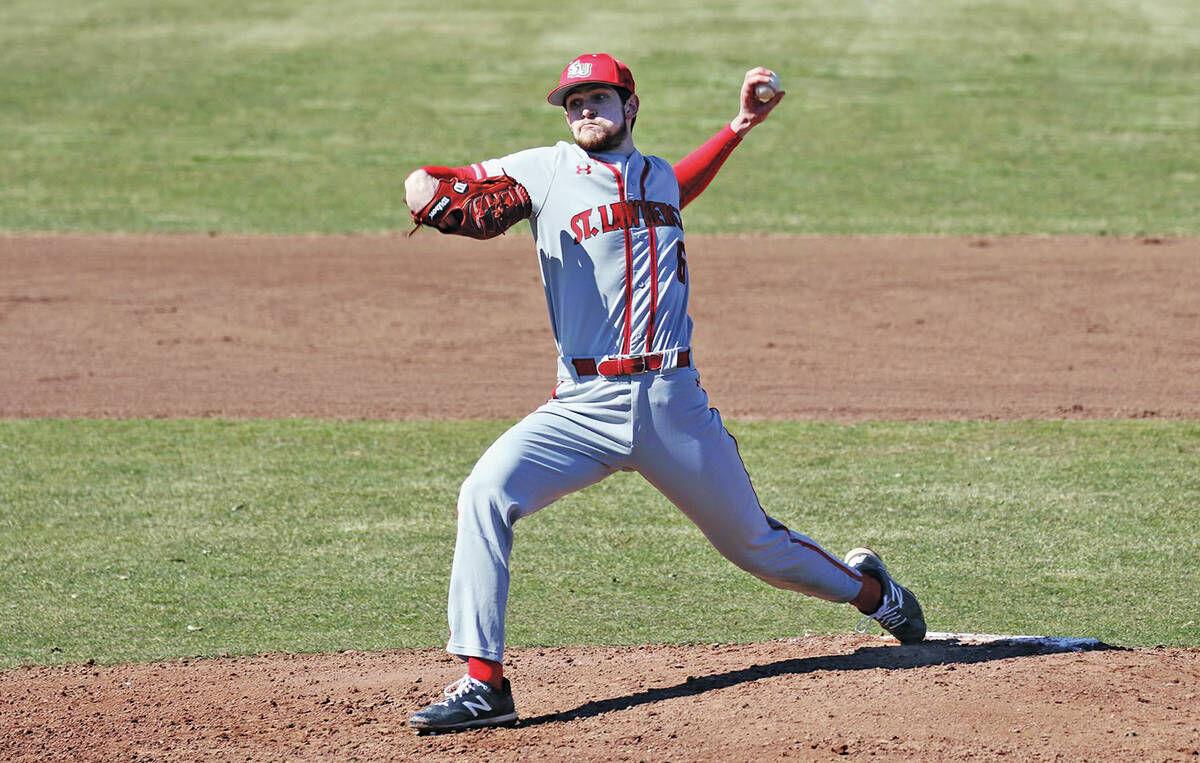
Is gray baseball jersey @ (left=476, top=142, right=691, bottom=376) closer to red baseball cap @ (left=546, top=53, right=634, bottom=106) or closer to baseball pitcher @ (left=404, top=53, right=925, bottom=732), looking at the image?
baseball pitcher @ (left=404, top=53, right=925, bottom=732)

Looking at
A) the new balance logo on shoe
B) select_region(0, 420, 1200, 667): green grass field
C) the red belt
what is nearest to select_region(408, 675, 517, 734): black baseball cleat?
the new balance logo on shoe

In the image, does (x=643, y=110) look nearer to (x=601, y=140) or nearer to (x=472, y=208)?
(x=601, y=140)

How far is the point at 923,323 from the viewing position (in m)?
11.9

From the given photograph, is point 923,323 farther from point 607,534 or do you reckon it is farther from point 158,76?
point 158,76

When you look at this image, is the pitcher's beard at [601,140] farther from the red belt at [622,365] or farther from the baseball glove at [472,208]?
the red belt at [622,365]

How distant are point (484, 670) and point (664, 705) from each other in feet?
1.94

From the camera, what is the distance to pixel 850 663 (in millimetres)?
5145

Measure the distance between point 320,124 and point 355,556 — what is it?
1236 centimetres

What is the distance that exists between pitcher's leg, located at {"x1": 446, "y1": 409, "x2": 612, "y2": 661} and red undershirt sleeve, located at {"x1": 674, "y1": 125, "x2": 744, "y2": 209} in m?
0.97

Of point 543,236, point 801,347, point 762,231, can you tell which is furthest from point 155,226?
point 543,236

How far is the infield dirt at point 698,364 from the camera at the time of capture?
4586mm

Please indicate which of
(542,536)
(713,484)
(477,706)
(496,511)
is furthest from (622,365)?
(542,536)

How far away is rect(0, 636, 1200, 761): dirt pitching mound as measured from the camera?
4.43 meters

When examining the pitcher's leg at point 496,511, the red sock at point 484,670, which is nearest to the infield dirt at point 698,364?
the red sock at point 484,670
